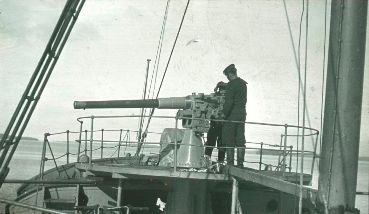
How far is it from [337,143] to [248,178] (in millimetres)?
2030

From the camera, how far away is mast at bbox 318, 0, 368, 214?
5250 millimetres

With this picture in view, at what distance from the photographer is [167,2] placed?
47.5 ft

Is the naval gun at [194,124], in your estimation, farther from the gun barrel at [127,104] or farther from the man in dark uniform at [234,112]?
the gun barrel at [127,104]

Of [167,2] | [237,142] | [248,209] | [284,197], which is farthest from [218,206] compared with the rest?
[167,2]

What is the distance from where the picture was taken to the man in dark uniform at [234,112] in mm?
8547

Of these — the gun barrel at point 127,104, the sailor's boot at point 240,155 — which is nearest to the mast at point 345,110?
the sailor's boot at point 240,155

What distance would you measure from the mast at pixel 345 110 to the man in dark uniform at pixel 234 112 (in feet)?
10.7

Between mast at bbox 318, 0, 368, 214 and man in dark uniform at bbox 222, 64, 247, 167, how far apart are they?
3250mm

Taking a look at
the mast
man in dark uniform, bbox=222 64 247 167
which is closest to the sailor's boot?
man in dark uniform, bbox=222 64 247 167

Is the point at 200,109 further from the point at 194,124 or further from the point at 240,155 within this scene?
the point at 240,155

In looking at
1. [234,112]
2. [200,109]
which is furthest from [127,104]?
[234,112]

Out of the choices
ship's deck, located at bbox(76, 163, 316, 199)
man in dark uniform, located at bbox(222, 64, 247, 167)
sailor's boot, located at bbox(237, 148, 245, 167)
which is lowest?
ship's deck, located at bbox(76, 163, 316, 199)

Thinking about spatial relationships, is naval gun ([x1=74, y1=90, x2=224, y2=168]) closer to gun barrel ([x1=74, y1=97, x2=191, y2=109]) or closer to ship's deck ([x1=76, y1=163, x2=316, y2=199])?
ship's deck ([x1=76, y1=163, x2=316, y2=199])

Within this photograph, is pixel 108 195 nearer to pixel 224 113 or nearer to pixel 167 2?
pixel 224 113
